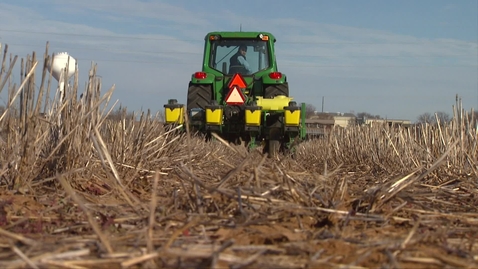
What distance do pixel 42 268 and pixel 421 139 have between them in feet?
20.3

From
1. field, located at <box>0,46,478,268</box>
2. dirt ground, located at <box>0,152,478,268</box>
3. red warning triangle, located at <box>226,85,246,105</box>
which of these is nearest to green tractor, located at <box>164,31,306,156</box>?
red warning triangle, located at <box>226,85,246,105</box>

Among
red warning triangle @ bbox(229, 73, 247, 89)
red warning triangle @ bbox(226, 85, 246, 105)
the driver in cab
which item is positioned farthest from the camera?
the driver in cab

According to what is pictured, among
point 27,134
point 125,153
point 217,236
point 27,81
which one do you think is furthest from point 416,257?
point 125,153

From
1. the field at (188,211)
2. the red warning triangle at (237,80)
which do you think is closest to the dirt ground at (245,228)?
the field at (188,211)

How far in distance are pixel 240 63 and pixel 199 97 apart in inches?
50.2

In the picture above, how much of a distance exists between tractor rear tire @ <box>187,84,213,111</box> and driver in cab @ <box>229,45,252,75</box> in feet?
3.23

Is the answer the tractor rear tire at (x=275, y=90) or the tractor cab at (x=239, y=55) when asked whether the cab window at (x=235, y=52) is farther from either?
the tractor rear tire at (x=275, y=90)

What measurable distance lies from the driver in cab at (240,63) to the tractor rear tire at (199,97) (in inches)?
38.7

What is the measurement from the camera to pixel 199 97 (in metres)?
8.91

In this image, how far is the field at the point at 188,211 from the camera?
2.20m

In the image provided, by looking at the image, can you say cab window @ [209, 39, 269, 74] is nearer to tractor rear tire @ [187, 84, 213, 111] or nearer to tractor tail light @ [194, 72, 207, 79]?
tractor tail light @ [194, 72, 207, 79]

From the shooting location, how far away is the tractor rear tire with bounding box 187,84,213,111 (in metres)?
8.91

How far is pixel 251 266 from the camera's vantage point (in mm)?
2113

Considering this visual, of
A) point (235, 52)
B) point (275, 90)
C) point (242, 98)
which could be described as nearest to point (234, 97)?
point (242, 98)
